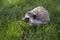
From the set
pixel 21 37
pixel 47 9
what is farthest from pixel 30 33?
pixel 47 9

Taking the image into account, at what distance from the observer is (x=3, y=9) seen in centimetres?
758

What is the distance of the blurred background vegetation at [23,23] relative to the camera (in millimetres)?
6039

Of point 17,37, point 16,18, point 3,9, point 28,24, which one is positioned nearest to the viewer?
point 17,37

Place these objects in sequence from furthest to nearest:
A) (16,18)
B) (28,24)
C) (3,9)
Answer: (3,9)
(16,18)
(28,24)

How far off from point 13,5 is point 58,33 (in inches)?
83.8

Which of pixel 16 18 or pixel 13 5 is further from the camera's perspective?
pixel 13 5

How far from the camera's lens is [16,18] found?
709 cm

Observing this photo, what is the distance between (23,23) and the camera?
21.6 feet

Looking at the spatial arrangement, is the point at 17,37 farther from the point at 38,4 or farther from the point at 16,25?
the point at 38,4

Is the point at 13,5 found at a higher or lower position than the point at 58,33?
higher

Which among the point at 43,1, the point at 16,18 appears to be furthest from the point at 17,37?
the point at 43,1

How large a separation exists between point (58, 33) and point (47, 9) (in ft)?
4.73

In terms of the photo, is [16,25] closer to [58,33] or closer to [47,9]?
[58,33]

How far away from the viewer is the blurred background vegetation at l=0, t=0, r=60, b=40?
19.8 feet
